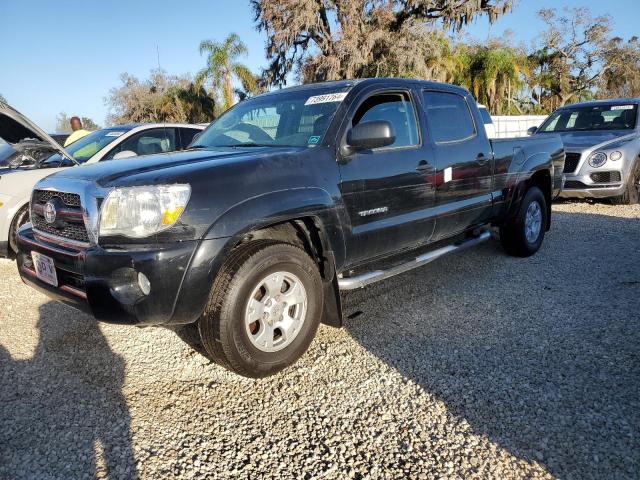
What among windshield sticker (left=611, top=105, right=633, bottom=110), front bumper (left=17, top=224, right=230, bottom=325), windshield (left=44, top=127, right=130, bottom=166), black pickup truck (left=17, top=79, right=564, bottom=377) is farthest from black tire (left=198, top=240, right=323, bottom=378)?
windshield sticker (left=611, top=105, right=633, bottom=110)

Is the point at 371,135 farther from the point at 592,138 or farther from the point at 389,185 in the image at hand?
the point at 592,138

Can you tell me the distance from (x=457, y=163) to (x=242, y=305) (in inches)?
94.6

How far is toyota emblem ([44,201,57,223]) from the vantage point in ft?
9.10

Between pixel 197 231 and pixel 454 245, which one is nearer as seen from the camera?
pixel 197 231

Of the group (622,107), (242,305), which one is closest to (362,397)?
(242,305)

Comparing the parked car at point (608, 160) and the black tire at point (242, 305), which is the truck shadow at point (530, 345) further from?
the parked car at point (608, 160)

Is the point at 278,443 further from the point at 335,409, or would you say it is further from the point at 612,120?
the point at 612,120

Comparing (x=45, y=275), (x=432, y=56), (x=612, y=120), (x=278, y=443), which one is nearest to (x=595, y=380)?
(x=278, y=443)

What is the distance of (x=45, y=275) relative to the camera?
282 cm

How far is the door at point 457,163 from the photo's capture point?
389 centimetres

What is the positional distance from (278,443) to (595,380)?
1827 millimetres

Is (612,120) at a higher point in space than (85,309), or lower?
higher

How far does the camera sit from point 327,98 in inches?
134

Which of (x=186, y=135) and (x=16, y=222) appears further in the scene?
(x=186, y=135)
